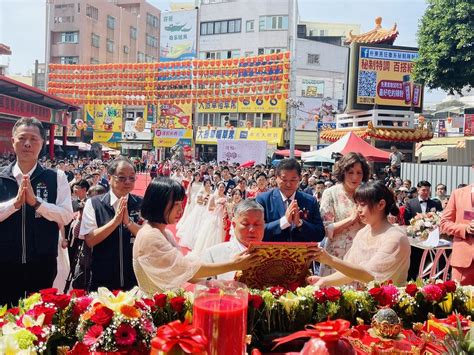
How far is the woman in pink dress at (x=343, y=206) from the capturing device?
349cm

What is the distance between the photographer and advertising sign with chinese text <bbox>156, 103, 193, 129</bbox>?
31.7 m

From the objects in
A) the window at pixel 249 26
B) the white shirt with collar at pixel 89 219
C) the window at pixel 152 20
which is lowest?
the white shirt with collar at pixel 89 219

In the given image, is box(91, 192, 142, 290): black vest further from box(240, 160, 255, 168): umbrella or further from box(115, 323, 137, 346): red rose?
box(240, 160, 255, 168): umbrella

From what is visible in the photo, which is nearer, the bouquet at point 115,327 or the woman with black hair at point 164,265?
the bouquet at point 115,327

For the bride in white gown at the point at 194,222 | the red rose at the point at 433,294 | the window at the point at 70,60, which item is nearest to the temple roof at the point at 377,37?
the bride in white gown at the point at 194,222

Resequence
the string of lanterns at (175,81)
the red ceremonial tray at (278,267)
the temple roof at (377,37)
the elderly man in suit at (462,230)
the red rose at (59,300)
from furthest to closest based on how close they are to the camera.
→ 1. the string of lanterns at (175,81)
2. the temple roof at (377,37)
3. the elderly man in suit at (462,230)
4. the red ceremonial tray at (278,267)
5. the red rose at (59,300)

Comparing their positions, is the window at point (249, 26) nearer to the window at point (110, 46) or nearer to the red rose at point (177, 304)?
the window at point (110, 46)

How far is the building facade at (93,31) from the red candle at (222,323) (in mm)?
41480

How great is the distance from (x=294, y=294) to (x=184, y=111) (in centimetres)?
3037

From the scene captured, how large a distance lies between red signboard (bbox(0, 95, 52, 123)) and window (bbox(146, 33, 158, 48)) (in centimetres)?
2691

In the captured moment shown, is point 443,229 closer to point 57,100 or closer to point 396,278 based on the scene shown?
point 396,278

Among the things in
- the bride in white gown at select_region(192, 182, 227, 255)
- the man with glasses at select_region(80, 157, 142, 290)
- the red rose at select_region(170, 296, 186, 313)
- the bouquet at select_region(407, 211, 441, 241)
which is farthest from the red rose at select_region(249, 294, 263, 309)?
the bride in white gown at select_region(192, 182, 227, 255)

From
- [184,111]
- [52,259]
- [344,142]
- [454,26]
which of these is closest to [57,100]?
[184,111]

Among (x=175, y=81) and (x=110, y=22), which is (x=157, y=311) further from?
(x=110, y=22)
